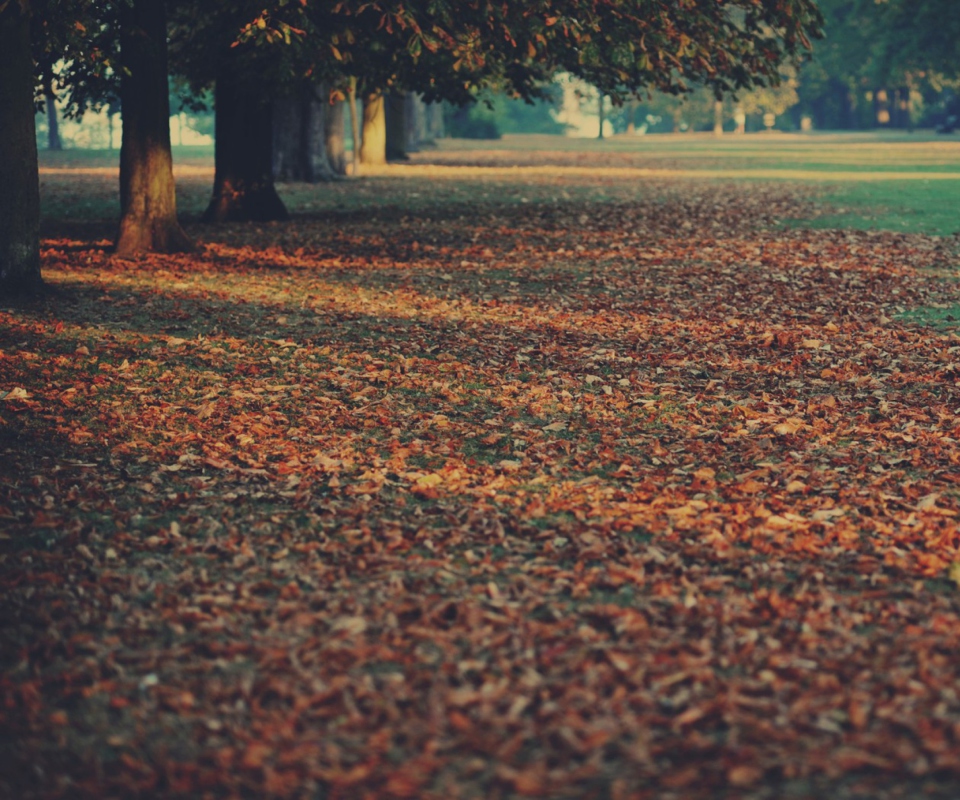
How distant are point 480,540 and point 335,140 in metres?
31.3

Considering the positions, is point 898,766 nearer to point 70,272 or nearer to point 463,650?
point 463,650

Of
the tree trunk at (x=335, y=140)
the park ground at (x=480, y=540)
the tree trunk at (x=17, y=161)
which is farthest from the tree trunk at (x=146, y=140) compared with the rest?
the tree trunk at (x=335, y=140)

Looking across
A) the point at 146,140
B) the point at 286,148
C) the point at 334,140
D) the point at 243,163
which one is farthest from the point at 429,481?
the point at 334,140

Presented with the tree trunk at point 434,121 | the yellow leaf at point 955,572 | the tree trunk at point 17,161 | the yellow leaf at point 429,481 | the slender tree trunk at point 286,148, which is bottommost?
the yellow leaf at point 955,572

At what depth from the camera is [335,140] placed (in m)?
36.2

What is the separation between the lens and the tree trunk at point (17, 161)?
41.7 feet

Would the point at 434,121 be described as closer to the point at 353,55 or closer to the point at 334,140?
the point at 334,140

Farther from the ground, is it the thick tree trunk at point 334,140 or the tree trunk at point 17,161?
the thick tree trunk at point 334,140

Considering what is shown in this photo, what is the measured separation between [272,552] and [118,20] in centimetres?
1218

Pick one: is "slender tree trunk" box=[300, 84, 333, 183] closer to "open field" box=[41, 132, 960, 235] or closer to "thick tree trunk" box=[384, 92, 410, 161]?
"open field" box=[41, 132, 960, 235]

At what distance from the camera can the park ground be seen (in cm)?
423

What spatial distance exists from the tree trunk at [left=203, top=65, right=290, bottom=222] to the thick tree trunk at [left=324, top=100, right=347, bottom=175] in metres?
13.2

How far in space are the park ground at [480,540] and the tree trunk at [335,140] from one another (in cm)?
2147

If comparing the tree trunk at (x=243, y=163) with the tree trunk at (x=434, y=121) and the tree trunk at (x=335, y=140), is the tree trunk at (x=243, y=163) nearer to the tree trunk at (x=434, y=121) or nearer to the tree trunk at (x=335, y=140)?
the tree trunk at (x=335, y=140)
